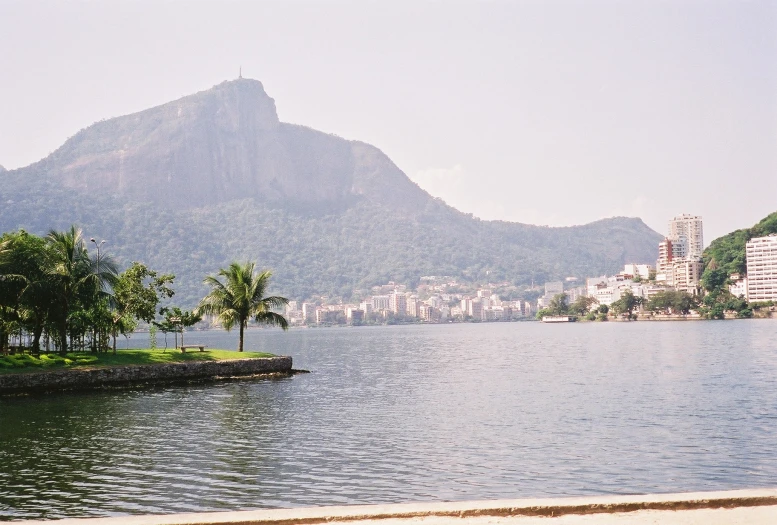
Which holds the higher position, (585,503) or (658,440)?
(585,503)

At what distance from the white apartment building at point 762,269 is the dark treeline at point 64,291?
17214 centimetres

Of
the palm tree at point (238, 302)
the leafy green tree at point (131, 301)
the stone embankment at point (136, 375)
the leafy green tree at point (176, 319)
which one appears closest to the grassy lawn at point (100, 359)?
the stone embankment at point (136, 375)

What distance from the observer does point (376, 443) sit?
2411 centimetres

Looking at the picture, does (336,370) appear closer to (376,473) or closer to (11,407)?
(11,407)

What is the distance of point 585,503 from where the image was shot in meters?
10.7

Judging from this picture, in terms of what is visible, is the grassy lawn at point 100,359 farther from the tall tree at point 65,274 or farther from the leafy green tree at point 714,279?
the leafy green tree at point 714,279

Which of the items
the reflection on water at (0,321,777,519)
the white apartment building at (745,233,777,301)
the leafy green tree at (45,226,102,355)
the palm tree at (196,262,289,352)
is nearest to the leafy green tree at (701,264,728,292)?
the white apartment building at (745,233,777,301)

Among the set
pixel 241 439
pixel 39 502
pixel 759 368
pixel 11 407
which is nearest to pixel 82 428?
pixel 241 439

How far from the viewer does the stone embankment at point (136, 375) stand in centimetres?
4009

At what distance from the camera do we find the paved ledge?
33.9 ft

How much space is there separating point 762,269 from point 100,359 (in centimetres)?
18066

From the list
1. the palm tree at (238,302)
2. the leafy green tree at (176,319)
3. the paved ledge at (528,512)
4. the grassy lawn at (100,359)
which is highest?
the palm tree at (238,302)

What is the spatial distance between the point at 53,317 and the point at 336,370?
22065mm

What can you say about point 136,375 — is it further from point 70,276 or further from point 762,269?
point 762,269
